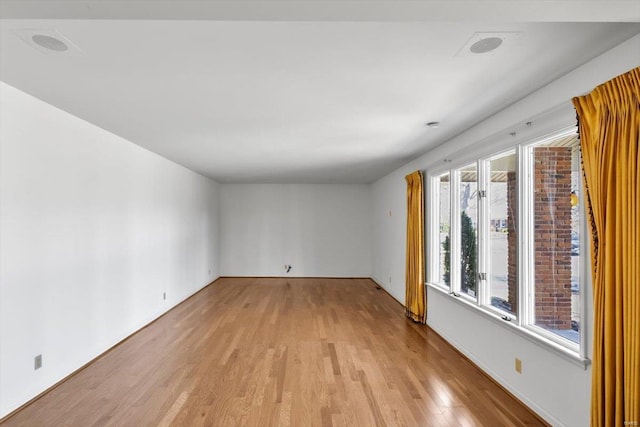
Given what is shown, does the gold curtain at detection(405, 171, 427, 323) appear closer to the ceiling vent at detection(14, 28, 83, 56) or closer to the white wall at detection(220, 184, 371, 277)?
the white wall at detection(220, 184, 371, 277)

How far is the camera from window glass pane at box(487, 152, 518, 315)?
2.98 metres

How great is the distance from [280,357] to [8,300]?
7.84 feet

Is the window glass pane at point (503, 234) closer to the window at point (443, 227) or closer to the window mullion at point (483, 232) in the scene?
the window mullion at point (483, 232)

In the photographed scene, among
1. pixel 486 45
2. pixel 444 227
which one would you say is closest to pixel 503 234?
pixel 444 227

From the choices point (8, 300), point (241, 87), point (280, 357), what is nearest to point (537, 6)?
point (241, 87)

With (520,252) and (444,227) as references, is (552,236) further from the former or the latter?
(444,227)

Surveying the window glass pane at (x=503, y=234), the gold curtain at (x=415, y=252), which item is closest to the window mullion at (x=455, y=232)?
the gold curtain at (x=415, y=252)

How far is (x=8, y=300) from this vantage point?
2.53m

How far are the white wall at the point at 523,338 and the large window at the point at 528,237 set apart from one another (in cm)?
16

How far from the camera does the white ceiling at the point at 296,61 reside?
135 centimetres

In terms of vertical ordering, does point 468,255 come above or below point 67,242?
below

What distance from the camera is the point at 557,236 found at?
2.53m

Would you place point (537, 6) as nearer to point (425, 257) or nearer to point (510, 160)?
point (510, 160)

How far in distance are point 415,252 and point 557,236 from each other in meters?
2.58
